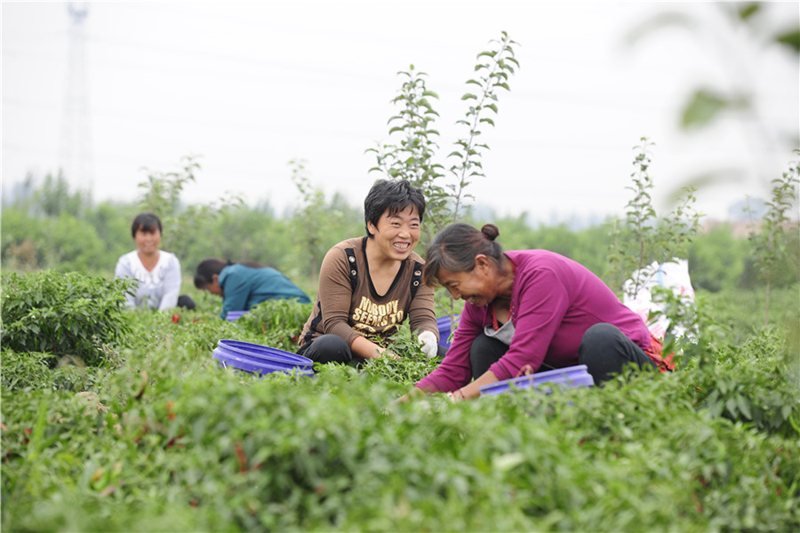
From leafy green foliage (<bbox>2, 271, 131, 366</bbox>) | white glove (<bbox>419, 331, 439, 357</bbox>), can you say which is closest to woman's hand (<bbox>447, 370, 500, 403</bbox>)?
white glove (<bbox>419, 331, 439, 357</bbox>)

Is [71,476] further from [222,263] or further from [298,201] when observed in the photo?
[298,201]

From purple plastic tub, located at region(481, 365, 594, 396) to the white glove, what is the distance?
1089 mm

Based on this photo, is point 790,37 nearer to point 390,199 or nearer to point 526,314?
point 526,314

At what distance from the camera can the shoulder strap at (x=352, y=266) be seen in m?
3.68

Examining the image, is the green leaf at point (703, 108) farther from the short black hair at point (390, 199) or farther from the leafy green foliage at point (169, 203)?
the leafy green foliage at point (169, 203)

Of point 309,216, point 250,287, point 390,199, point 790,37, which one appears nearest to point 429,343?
point 390,199

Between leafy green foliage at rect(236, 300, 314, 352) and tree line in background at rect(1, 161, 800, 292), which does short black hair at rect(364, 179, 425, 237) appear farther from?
tree line in background at rect(1, 161, 800, 292)

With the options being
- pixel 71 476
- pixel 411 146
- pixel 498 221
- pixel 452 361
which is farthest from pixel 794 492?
pixel 498 221

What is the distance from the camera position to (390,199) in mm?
3574

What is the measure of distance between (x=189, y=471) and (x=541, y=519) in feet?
2.82

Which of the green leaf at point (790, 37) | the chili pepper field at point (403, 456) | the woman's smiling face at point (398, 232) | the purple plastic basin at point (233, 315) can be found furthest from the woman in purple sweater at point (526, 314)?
the purple plastic basin at point (233, 315)

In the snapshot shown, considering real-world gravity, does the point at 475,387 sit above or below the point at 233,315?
above

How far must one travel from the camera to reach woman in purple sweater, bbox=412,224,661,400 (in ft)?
8.47

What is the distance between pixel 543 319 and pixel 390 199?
4.12 ft
